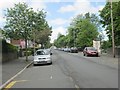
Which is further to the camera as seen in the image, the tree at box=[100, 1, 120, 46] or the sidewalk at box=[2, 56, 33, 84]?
the tree at box=[100, 1, 120, 46]

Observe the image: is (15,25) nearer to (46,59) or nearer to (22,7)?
(22,7)

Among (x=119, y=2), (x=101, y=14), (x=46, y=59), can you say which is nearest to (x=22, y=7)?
(x=46, y=59)

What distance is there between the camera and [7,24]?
38.1 m

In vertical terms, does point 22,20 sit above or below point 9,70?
above

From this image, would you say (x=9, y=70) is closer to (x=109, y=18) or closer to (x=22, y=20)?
(x=22, y=20)

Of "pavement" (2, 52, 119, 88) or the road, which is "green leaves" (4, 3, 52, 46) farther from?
the road

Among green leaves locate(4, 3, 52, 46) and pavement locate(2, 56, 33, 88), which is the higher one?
green leaves locate(4, 3, 52, 46)

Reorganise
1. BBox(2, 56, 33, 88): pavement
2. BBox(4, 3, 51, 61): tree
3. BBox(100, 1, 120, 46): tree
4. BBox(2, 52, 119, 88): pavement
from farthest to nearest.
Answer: BBox(100, 1, 120, 46): tree → BBox(4, 3, 51, 61): tree → BBox(2, 52, 119, 88): pavement → BBox(2, 56, 33, 88): pavement

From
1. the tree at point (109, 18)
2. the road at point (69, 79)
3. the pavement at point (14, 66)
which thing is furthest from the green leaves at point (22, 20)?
the road at point (69, 79)

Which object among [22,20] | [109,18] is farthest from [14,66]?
[109,18]

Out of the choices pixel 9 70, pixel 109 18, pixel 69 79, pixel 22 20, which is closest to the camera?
pixel 69 79

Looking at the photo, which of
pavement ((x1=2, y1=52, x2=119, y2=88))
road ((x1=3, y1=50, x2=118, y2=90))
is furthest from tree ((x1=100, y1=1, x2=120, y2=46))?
road ((x1=3, y1=50, x2=118, y2=90))

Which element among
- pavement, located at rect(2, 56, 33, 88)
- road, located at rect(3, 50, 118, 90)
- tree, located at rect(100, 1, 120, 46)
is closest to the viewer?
road, located at rect(3, 50, 118, 90)

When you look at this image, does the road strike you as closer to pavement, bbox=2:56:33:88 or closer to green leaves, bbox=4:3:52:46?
pavement, bbox=2:56:33:88
